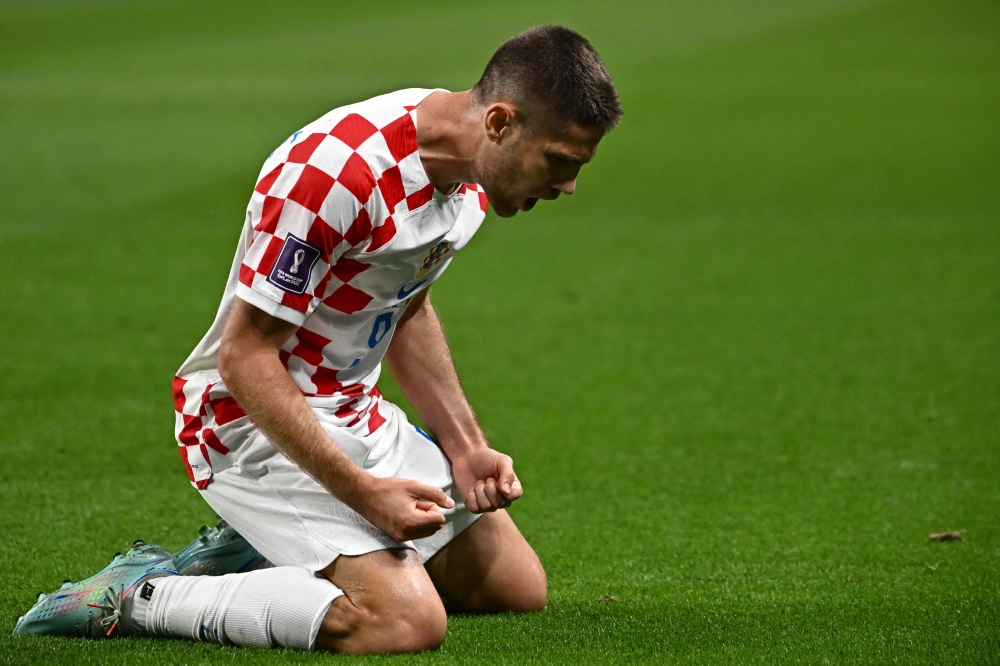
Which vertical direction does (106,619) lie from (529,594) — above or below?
above

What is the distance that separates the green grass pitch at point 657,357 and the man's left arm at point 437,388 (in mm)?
359

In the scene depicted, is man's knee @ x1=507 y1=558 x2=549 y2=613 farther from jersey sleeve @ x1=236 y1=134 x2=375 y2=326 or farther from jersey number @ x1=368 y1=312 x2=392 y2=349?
jersey sleeve @ x1=236 y1=134 x2=375 y2=326

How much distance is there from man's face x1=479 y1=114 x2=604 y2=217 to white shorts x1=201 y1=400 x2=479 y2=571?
635 millimetres

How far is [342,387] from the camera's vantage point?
275 cm

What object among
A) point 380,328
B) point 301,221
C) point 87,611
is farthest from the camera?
point 380,328

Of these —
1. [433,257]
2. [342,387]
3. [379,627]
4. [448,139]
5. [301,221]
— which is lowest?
[379,627]

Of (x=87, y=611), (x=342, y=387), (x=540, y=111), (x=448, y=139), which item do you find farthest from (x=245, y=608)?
(x=540, y=111)

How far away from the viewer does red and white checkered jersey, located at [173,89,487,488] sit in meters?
2.35

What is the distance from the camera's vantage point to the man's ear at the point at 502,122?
2.41 meters

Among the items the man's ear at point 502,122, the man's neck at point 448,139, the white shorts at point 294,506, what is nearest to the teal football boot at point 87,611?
the white shorts at point 294,506

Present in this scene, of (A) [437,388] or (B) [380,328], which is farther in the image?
(A) [437,388]

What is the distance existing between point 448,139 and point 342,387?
0.61 meters

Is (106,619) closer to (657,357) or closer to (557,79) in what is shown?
(557,79)

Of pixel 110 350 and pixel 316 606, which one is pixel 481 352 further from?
pixel 316 606
